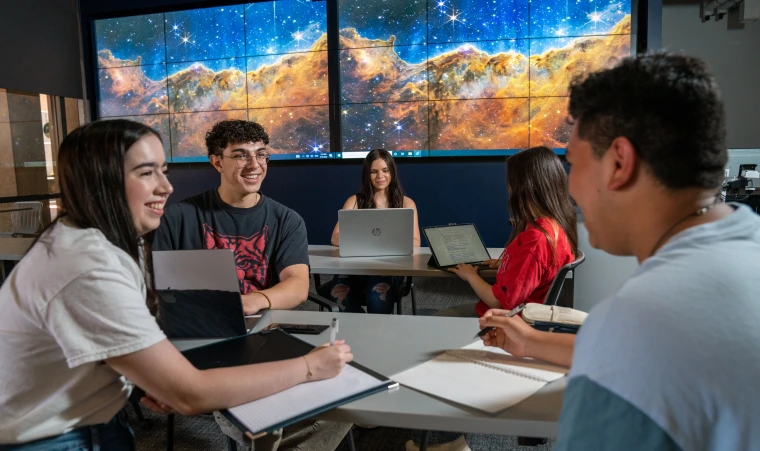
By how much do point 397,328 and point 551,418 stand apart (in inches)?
25.5

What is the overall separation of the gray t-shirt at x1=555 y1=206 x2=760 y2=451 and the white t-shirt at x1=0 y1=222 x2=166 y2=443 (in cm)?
79

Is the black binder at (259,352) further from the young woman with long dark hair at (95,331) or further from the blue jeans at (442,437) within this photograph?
the blue jeans at (442,437)

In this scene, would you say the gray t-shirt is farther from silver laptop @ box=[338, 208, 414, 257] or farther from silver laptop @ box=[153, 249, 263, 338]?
silver laptop @ box=[338, 208, 414, 257]

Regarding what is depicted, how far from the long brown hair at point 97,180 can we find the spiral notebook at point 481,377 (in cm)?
71

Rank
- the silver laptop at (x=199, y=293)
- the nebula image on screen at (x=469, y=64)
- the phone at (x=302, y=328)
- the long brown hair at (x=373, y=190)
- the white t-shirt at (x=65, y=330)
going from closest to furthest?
the white t-shirt at (x=65, y=330), the silver laptop at (x=199, y=293), the phone at (x=302, y=328), the long brown hair at (x=373, y=190), the nebula image on screen at (x=469, y=64)

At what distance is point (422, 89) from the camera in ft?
17.6

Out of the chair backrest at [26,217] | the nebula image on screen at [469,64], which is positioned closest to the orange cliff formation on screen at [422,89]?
the nebula image on screen at [469,64]

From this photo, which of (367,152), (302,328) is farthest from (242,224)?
(367,152)

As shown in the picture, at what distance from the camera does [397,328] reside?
1638 millimetres

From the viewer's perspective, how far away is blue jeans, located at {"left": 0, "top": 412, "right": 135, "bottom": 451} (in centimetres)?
108

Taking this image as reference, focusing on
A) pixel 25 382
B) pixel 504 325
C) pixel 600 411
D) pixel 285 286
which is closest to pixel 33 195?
pixel 285 286

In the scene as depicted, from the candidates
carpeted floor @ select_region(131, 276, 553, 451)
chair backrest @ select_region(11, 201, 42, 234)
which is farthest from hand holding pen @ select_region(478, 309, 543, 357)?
chair backrest @ select_region(11, 201, 42, 234)

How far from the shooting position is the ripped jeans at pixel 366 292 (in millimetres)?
3291

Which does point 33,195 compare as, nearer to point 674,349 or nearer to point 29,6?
point 29,6
